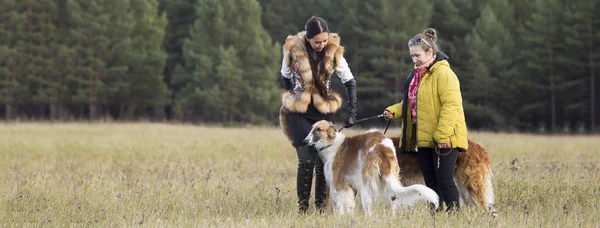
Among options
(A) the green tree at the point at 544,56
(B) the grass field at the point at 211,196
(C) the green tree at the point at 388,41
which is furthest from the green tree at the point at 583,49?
(B) the grass field at the point at 211,196

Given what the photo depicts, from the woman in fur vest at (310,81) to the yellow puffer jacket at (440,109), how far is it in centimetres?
93

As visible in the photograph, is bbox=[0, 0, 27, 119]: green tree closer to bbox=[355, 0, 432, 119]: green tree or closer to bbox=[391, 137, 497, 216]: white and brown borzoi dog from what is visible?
bbox=[355, 0, 432, 119]: green tree

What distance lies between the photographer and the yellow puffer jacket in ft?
21.7

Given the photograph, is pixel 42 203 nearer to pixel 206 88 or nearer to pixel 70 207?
pixel 70 207

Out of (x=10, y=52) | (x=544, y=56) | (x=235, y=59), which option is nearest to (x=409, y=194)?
(x=544, y=56)

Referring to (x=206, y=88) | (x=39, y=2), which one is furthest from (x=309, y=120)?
(x=39, y=2)

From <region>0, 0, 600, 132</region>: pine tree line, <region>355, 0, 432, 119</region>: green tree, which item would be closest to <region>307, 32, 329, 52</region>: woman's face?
<region>0, 0, 600, 132</region>: pine tree line

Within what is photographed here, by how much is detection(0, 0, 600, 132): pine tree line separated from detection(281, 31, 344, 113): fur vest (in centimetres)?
3229

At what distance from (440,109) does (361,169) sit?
3.37ft

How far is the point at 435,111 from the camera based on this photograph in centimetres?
680

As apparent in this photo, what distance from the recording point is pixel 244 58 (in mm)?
42781

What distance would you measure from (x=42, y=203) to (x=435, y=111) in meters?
4.66

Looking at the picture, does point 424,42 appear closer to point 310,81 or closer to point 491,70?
point 310,81

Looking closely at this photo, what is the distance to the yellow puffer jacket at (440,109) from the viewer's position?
6602mm
